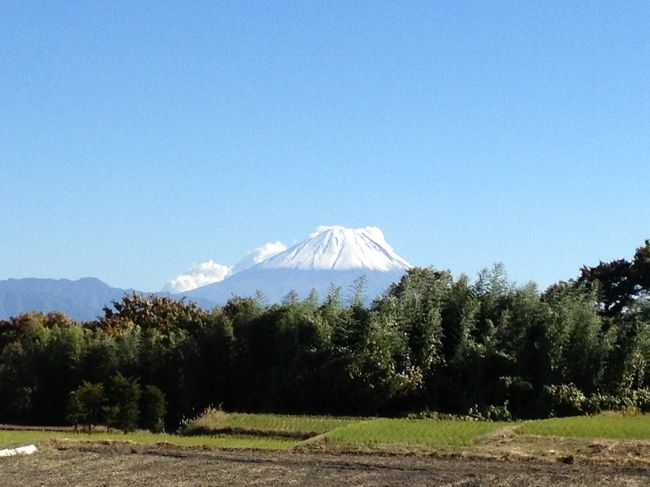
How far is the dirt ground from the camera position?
582 inches

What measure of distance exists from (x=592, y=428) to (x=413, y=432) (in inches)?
157

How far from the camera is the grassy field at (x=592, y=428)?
2005 cm

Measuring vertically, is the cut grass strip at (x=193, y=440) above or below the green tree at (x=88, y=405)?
below

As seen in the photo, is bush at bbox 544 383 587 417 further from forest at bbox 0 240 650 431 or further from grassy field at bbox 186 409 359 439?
grassy field at bbox 186 409 359 439

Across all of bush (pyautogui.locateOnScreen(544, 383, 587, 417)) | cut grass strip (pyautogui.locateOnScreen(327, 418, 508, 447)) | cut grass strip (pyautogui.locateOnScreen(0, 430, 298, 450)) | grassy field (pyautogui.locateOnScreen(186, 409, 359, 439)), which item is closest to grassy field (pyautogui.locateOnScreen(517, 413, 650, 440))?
cut grass strip (pyautogui.locateOnScreen(327, 418, 508, 447))

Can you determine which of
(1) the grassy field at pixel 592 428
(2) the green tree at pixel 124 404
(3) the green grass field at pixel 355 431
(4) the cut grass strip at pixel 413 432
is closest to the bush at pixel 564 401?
(3) the green grass field at pixel 355 431

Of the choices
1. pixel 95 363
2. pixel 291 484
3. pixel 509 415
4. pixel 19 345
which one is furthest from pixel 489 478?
pixel 19 345

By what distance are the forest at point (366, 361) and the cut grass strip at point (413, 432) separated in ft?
12.8

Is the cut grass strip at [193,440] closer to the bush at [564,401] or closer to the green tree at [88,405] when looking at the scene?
the green tree at [88,405]

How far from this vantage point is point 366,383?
2794 centimetres

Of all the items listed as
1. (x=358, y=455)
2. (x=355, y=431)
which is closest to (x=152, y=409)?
(x=355, y=431)

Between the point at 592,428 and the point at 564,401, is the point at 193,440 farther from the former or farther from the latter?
the point at 564,401

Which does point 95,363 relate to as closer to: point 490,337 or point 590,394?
point 490,337

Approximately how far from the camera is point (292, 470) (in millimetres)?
16125
